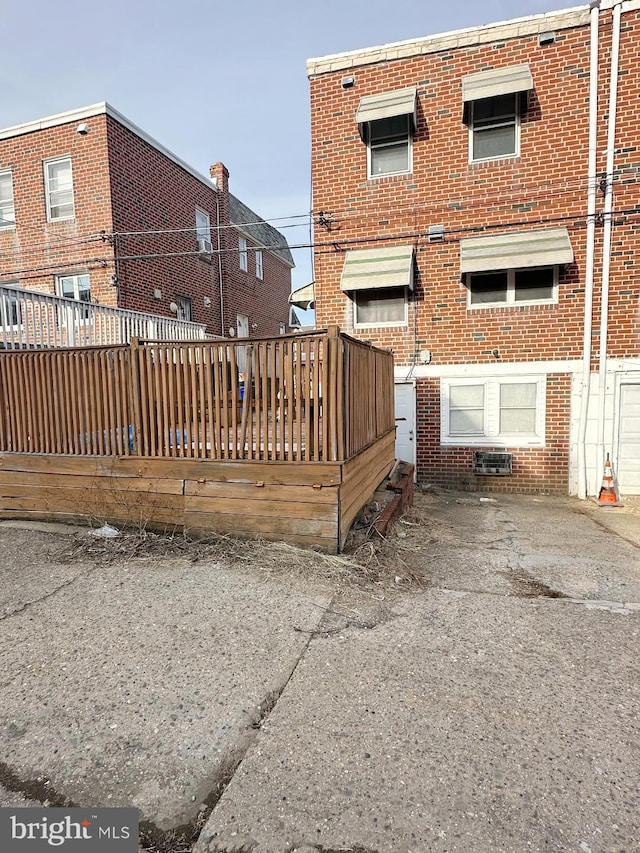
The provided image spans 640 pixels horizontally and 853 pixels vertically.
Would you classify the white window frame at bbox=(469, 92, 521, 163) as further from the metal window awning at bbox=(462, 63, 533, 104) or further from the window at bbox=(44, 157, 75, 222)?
the window at bbox=(44, 157, 75, 222)

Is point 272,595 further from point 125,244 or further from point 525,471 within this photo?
point 125,244

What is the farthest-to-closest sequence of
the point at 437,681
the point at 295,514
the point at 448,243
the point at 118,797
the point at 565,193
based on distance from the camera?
the point at 448,243, the point at 565,193, the point at 295,514, the point at 437,681, the point at 118,797

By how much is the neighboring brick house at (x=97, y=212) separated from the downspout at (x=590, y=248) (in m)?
5.95

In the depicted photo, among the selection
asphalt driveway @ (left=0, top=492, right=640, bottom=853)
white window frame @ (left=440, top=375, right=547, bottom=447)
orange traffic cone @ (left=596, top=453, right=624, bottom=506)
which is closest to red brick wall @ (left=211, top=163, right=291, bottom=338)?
white window frame @ (left=440, top=375, right=547, bottom=447)

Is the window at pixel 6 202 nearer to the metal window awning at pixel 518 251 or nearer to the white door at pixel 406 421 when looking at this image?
the white door at pixel 406 421

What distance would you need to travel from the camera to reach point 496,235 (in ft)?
27.7

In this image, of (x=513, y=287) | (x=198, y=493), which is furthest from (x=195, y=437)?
(x=513, y=287)

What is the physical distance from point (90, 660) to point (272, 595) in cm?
134

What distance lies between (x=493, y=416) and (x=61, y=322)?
786 cm

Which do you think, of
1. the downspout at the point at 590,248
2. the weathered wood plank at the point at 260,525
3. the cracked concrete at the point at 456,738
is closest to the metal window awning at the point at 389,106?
the downspout at the point at 590,248

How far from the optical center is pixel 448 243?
8.68 m

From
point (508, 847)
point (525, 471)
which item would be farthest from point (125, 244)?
point (508, 847)

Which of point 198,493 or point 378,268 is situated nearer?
point 198,493

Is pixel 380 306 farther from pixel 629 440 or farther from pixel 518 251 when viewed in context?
pixel 629 440
